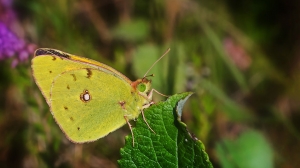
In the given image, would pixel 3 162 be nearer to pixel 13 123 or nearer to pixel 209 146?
pixel 13 123

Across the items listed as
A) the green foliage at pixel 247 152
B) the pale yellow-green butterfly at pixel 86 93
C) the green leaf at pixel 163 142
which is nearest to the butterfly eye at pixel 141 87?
the pale yellow-green butterfly at pixel 86 93

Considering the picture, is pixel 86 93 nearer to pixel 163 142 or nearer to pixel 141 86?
pixel 141 86

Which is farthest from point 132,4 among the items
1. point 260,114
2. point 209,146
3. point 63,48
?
point 209,146

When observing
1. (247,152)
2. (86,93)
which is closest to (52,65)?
(86,93)

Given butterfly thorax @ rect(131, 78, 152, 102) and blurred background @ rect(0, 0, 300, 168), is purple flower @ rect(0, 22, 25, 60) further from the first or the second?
butterfly thorax @ rect(131, 78, 152, 102)

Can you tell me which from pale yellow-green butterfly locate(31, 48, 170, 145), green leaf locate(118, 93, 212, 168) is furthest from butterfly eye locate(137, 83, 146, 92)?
green leaf locate(118, 93, 212, 168)

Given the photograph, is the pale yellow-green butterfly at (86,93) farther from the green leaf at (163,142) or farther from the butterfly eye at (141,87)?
the green leaf at (163,142)
